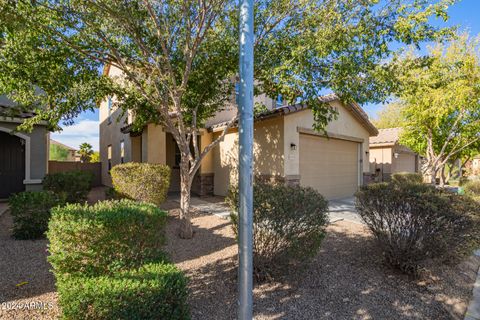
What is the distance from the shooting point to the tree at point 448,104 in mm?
10711

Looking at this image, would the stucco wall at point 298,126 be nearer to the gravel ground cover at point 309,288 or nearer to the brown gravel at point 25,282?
the gravel ground cover at point 309,288

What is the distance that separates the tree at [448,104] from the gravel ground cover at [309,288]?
23.5 ft

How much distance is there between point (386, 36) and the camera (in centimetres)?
576

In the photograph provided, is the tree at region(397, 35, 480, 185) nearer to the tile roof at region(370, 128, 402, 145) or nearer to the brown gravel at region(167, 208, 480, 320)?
the tile roof at region(370, 128, 402, 145)

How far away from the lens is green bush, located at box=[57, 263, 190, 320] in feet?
7.48

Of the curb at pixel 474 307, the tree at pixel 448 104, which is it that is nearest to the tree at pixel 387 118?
the tree at pixel 448 104

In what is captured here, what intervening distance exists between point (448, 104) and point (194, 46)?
11450 millimetres

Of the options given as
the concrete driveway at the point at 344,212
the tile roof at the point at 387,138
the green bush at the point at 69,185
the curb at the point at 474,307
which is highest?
the tile roof at the point at 387,138

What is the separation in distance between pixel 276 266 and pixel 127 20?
553 centimetres

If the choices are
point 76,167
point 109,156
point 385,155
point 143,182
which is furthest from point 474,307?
point 76,167

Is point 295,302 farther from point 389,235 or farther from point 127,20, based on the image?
point 127,20

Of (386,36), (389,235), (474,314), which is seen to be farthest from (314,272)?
(386,36)

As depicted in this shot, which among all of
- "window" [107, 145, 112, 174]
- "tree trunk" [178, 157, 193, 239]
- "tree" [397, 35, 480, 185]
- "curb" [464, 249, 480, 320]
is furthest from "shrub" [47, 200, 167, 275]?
"window" [107, 145, 112, 174]

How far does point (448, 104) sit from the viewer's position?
11000 millimetres
